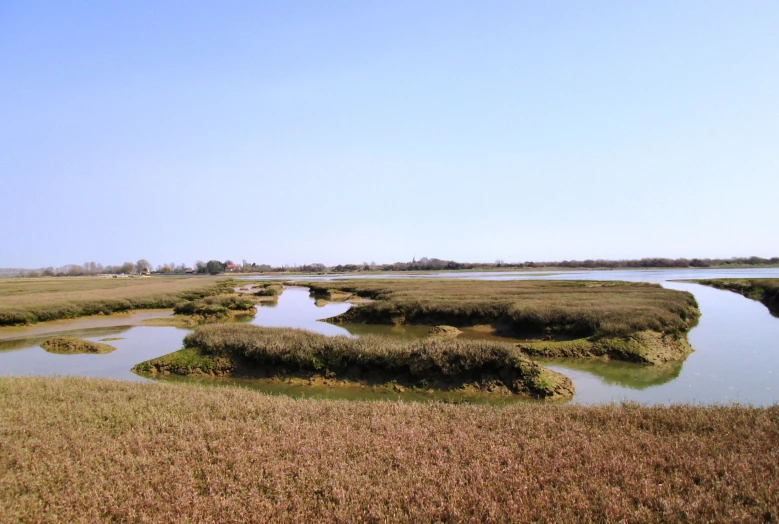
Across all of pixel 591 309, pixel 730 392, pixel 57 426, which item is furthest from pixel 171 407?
pixel 591 309

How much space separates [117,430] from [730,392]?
15853 mm

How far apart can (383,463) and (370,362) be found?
917 centimetres

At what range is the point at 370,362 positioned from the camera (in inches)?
607

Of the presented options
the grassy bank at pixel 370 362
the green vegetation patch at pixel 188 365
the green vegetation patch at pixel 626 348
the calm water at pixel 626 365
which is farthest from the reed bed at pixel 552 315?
the green vegetation patch at pixel 188 365

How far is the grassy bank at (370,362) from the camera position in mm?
14156

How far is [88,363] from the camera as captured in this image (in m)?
19.2

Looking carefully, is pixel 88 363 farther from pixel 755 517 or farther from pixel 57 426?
pixel 755 517

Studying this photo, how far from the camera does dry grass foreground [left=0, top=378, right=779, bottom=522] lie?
5098mm

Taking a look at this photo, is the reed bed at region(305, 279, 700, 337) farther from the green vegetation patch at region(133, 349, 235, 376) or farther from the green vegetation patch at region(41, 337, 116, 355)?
the green vegetation patch at region(133, 349, 235, 376)

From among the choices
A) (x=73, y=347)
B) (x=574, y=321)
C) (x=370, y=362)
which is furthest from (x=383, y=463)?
(x=73, y=347)

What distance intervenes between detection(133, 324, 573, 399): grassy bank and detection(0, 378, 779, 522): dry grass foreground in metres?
5.24

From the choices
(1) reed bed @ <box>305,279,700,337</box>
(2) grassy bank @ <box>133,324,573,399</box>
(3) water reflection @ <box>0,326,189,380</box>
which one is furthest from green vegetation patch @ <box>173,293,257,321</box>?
(2) grassy bank @ <box>133,324,573,399</box>

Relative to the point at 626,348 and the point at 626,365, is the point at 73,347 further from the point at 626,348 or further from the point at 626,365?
the point at 626,348

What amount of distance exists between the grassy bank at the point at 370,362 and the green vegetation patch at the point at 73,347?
630 centimetres
